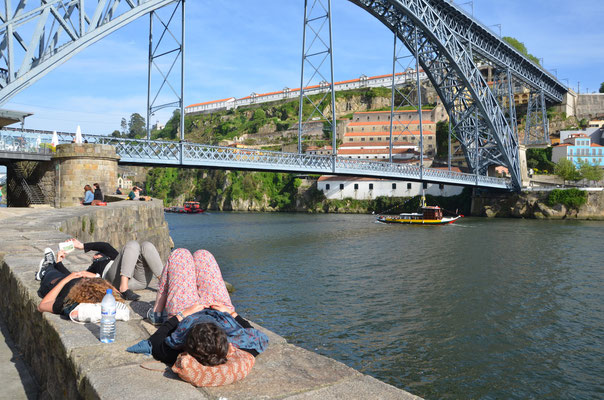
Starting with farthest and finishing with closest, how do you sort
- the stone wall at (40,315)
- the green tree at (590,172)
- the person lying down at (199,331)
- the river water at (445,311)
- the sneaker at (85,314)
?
the green tree at (590,172)
the river water at (445,311)
the sneaker at (85,314)
the stone wall at (40,315)
the person lying down at (199,331)

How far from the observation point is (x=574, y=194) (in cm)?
4181

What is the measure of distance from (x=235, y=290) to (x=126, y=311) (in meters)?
9.30

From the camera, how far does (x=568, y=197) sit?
41875mm

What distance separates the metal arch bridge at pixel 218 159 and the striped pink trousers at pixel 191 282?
49.1 feet

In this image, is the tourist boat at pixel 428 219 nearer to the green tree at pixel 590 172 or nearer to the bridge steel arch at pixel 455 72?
the bridge steel arch at pixel 455 72

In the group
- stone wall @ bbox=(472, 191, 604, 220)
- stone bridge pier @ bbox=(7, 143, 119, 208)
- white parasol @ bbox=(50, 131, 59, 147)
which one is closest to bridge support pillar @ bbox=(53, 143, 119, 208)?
stone bridge pier @ bbox=(7, 143, 119, 208)

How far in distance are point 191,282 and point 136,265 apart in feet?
5.00

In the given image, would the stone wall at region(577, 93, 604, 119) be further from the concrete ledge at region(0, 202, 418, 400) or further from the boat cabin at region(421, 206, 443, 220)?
the concrete ledge at region(0, 202, 418, 400)

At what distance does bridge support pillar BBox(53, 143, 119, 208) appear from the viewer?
1636cm

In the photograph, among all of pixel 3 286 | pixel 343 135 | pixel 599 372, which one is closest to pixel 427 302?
pixel 599 372

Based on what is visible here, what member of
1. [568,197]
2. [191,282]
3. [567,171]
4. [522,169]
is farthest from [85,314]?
[567,171]

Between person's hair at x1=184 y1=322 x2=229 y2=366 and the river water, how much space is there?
4.51 m

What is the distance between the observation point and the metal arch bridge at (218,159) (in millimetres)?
16625

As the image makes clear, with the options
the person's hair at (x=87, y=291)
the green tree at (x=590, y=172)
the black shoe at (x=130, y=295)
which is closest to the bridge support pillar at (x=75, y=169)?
the black shoe at (x=130, y=295)
